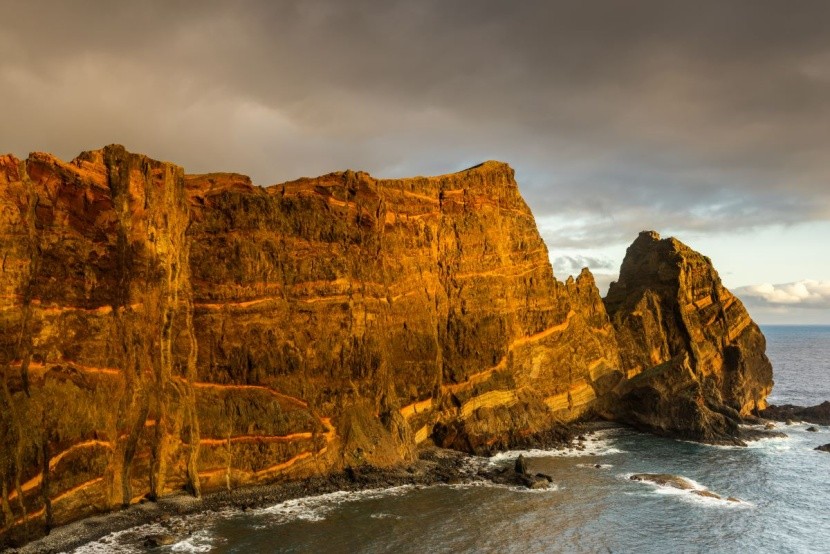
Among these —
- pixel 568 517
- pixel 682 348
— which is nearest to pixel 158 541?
pixel 568 517

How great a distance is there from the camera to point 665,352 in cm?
6675

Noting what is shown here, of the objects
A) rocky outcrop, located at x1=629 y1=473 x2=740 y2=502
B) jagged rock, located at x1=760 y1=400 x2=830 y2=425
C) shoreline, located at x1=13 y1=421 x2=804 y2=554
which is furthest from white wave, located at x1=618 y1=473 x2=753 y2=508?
jagged rock, located at x1=760 y1=400 x2=830 y2=425

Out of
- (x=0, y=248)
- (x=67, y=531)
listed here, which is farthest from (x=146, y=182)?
(x=67, y=531)

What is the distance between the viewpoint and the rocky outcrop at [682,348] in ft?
A: 190

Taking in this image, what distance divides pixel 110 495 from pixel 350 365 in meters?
17.6

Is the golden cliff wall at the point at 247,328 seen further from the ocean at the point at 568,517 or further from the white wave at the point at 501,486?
the white wave at the point at 501,486

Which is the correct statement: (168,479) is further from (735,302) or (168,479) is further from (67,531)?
(735,302)

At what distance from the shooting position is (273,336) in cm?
4134

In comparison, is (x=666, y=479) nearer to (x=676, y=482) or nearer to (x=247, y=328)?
(x=676, y=482)

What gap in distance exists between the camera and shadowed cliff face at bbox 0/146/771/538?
32.3 metres

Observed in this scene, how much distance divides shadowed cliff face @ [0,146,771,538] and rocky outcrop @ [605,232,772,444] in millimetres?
367

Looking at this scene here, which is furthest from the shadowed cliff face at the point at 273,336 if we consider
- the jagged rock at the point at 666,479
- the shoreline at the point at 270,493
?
the jagged rock at the point at 666,479

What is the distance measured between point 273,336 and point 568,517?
75.1 feet

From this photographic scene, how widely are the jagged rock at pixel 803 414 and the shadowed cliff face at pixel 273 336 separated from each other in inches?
A: 217
